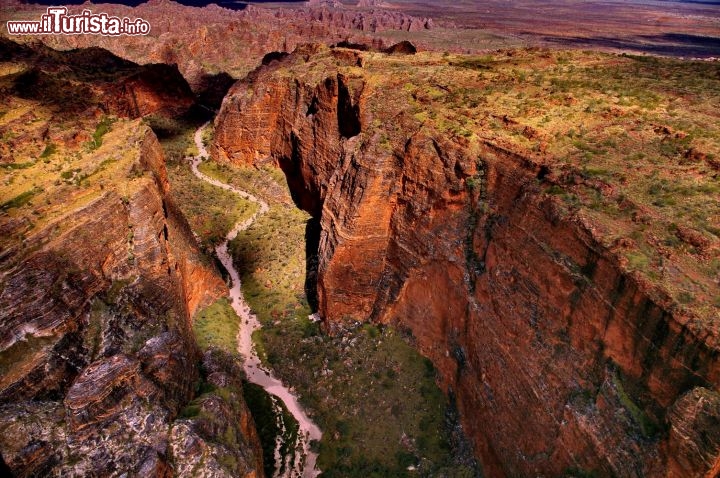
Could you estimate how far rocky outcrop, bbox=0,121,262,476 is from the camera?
1772 cm

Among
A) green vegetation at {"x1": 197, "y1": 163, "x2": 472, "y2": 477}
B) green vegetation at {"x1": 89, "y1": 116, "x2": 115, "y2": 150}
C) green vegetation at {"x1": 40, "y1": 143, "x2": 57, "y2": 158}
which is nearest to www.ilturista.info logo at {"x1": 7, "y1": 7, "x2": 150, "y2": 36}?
green vegetation at {"x1": 89, "y1": 116, "x2": 115, "y2": 150}

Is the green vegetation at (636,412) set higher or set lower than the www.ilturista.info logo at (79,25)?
lower

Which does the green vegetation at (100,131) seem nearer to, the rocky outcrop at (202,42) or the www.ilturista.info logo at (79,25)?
the rocky outcrop at (202,42)

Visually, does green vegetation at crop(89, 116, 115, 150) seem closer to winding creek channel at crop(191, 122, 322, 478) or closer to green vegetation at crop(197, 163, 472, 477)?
winding creek channel at crop(191, 122, 322, 478)

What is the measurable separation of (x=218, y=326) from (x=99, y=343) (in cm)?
1274

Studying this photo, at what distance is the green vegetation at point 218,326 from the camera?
1293 inches

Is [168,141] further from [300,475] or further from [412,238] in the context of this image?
[300,475]

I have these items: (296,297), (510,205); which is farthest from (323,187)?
(510,205)

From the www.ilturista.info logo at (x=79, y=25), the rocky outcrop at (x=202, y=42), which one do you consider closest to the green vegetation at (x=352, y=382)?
the rocky outcrop at (x=202, y=42)

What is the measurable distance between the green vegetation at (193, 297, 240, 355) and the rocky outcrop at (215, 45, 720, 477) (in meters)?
7.04

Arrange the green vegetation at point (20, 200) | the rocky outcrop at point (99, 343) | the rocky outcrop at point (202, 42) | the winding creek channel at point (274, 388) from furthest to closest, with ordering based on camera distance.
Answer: the rocky outcrop at point (202, 42) < the winding creek channel at point (274, 388) < the green vegetation at point (20, 200) < the rocky outcrop at point (99, 343)

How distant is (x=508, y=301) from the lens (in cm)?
2355

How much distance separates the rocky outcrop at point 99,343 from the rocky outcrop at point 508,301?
39.7 feet

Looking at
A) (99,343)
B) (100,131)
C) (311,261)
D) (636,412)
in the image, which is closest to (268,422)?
(99,343)
